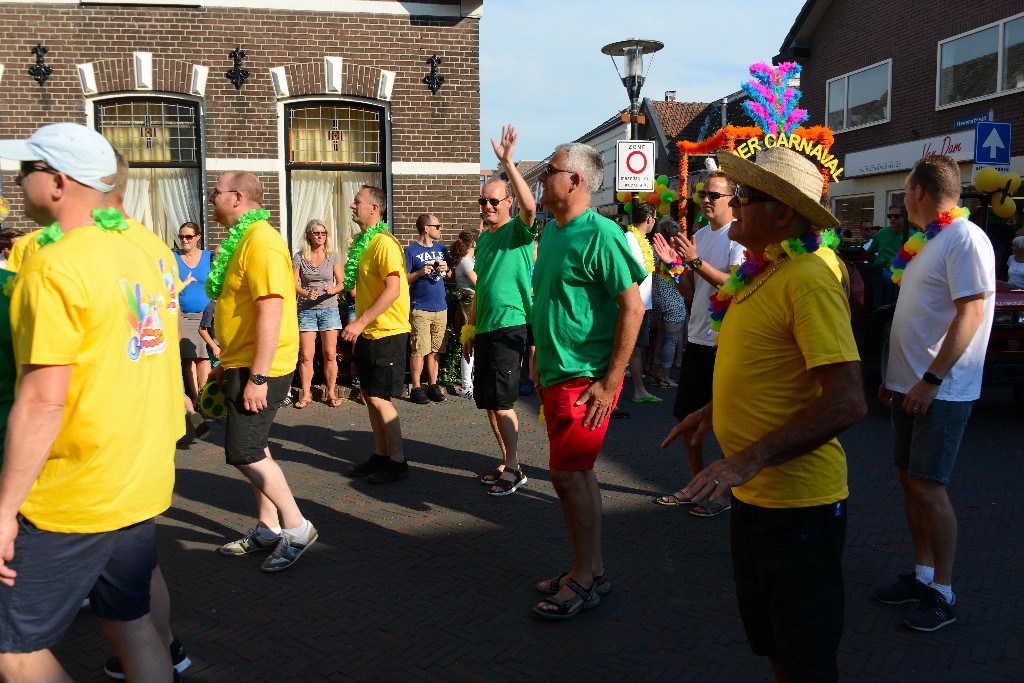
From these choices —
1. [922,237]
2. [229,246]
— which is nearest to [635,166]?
[922,237]

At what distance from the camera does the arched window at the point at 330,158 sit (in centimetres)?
1141

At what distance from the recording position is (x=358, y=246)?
6648 mm

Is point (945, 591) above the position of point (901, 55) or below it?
below

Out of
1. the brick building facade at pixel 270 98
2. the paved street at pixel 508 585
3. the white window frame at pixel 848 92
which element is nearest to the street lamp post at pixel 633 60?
the brick building facade at pixel 270 98

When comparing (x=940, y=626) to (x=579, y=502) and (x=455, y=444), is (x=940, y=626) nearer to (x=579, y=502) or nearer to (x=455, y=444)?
(x=579, y=502)

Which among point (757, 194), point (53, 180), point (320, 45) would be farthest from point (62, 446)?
point (320, 45)

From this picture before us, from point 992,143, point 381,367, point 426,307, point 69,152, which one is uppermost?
point 992,143

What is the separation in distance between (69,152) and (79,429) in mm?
769

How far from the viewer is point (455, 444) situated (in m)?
7.36

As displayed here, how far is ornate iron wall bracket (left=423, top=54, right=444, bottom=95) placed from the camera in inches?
445

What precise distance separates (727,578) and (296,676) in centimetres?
216

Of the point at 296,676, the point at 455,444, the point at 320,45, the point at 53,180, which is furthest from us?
the point at 320,45

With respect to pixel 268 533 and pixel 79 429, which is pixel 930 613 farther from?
pixel 79 429

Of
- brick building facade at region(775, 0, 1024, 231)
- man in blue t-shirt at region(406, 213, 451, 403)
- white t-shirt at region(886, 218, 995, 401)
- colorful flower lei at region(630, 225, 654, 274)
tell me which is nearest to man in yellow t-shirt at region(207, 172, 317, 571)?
white t-shirt at region(886, 218, 995, 401)
